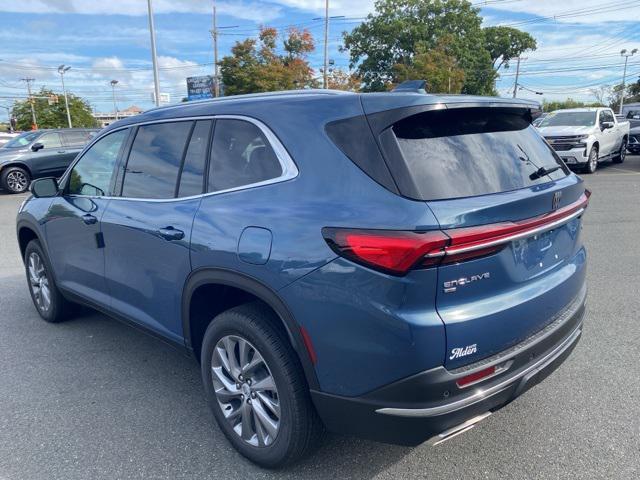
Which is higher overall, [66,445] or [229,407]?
[229,407]

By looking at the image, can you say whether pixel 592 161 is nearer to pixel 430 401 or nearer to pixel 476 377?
pixel 476 377

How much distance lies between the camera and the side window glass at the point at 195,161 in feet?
9.47

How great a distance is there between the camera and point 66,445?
2873 millimetres

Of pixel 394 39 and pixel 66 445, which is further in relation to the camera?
pixel 394 39

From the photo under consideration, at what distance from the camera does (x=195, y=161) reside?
294 cm

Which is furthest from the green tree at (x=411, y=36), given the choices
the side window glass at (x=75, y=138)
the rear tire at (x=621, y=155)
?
the side window glass at (x=75, y=138)

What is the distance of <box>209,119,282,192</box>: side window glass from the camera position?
8.35 ft

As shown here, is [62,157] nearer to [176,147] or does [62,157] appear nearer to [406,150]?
[176,147]

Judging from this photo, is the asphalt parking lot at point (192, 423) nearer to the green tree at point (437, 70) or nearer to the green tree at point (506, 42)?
the green tree at point (437, 70)

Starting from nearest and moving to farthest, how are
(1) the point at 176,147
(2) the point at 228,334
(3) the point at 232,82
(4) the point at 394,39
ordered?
(2) the point at 228,334 < (1) the point at 176,147 < (3) the point at 232,82 < (4) the point at 394,39

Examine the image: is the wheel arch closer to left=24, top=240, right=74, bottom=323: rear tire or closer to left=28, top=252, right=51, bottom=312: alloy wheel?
left=24, top=240, right=74, bottom=323: rear tire

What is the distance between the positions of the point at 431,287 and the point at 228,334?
115 cm

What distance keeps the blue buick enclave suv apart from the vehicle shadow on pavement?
26cm

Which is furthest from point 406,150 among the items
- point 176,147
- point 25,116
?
point 25,116
